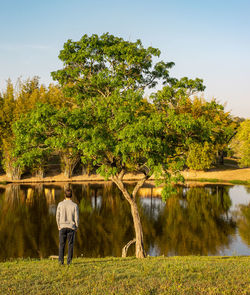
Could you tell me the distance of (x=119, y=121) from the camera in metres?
14.8

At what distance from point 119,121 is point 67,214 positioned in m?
6.14

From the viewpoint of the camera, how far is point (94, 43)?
55.5ft

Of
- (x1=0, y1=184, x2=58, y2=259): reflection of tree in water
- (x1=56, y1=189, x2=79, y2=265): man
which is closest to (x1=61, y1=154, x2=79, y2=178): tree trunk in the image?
(x1=0, y1=184, x2=58, y2=259): reflection of tree in water

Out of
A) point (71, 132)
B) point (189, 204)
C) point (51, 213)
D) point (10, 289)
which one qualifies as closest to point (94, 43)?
point (71, 132)

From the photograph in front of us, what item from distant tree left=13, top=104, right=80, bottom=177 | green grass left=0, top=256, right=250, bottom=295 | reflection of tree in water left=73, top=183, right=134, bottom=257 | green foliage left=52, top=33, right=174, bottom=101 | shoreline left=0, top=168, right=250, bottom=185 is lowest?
reflection of tree in water left=73, top=183, right=134, bottom=257

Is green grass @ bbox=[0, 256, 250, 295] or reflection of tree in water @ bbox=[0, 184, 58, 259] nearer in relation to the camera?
green grass @ bbox=[0, 256, 250, 295]

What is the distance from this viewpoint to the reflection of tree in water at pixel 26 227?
60.3 ft

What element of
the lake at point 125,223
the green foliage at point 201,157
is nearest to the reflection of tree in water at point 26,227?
the lake at point 125,223

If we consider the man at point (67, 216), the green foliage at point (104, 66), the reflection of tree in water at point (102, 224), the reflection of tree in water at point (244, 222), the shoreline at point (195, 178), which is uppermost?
the green foliage at point (104, 66)

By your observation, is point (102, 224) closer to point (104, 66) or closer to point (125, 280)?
point (104, 66)

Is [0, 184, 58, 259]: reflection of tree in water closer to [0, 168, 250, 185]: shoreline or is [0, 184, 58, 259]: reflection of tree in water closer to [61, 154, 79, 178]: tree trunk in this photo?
[0, 168, 250, 185]: shoreline

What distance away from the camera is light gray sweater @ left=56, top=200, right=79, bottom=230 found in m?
9.84

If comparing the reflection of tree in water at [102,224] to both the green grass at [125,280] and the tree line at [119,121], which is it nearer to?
the tree line at [119,121]

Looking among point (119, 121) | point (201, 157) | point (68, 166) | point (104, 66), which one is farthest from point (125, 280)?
point (201, 157)
